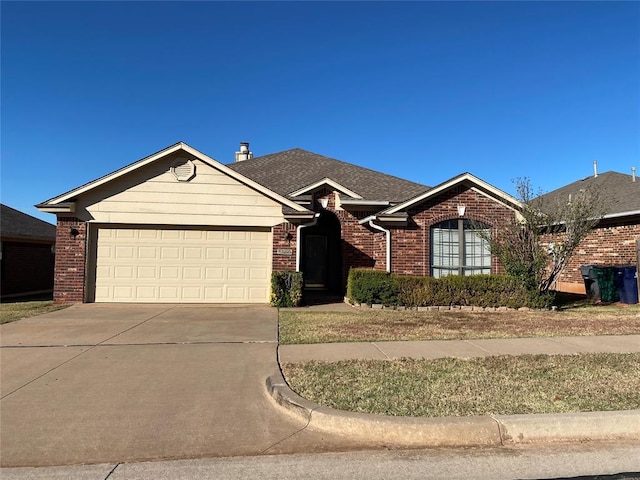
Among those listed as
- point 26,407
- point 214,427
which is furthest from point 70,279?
point 214,427

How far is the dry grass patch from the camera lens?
8.30 meters

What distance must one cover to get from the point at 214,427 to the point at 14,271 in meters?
15.0

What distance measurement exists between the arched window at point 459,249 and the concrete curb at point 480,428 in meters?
9.36

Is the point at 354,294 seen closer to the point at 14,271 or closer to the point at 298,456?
the point at 298,456

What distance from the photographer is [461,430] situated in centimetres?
404

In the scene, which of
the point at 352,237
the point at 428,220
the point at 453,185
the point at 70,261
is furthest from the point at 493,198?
the point at 70,261

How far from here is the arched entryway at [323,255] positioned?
16.2 meters

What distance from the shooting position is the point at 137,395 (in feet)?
16.7

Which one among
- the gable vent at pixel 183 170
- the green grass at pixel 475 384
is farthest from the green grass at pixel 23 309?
the green grass at pixel 475 384

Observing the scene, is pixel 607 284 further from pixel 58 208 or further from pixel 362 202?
pixel 58 208

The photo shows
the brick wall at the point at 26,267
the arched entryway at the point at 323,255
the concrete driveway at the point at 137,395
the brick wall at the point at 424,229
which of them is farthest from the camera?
the arched entryway at the point at 323,255

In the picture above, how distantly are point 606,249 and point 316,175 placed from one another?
10580 mm

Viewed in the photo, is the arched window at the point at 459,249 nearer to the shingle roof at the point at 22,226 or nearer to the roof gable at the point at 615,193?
the roof gable at the point at 615,193

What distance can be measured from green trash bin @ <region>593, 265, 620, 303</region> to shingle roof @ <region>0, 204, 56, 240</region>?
19.2m
